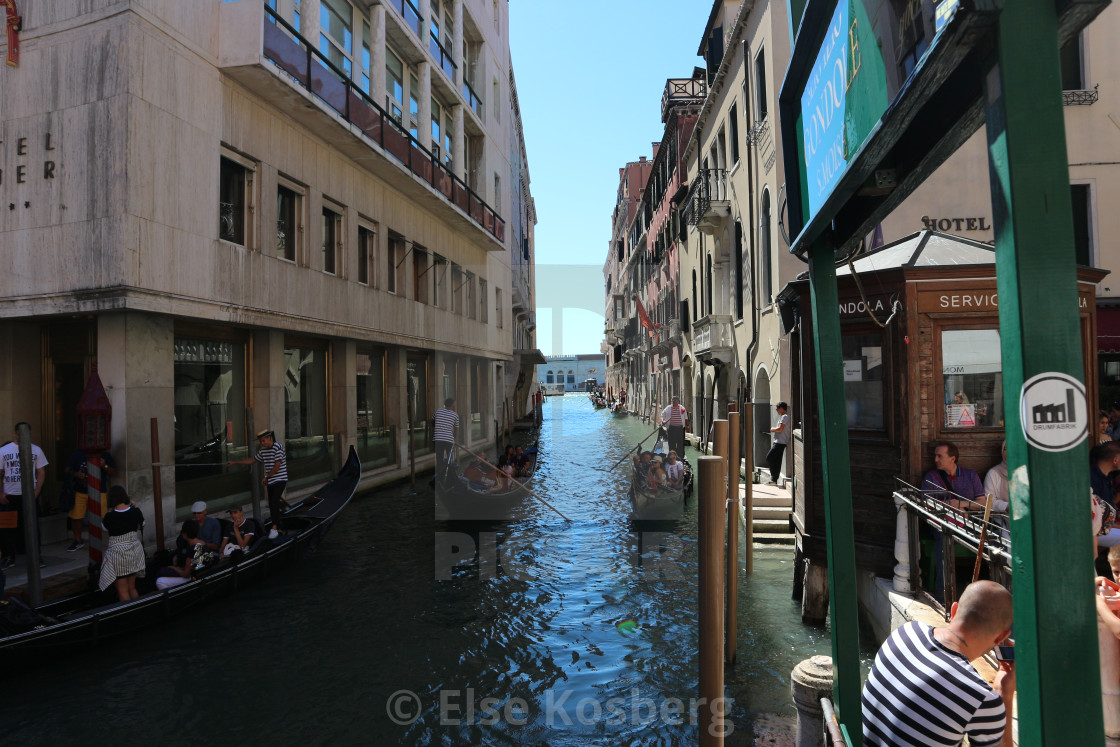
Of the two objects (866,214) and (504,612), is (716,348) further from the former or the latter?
(866,214)

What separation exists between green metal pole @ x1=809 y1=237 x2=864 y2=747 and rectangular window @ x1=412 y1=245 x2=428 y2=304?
14935 millimetres

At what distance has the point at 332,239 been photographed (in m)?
13.1

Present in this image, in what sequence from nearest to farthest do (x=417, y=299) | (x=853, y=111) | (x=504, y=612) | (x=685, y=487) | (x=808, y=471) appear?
1. (x=853, y=111)
2. (x=808, y=471)
3. (x=504, y=612)
4. (x=685, y=487)
5. (x=417, y=299)

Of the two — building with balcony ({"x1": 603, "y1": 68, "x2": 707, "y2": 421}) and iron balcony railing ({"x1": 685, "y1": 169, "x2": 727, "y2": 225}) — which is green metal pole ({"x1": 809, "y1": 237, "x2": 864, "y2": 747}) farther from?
building with balcony ({"x1": 603, "y1": 68, "x2": 707, "y2": 421})

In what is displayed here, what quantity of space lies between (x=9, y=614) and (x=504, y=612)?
409 centimetres

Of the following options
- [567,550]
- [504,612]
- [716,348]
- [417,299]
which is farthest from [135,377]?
[716,348]

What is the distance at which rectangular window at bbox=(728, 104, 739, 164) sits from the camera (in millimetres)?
16141

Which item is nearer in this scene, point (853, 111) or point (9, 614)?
point (853, 111)

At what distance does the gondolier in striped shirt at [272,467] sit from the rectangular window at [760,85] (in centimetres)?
1065

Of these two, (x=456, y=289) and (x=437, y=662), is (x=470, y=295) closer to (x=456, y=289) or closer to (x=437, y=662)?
(x=456, y=289)

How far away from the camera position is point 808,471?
20.1 feet

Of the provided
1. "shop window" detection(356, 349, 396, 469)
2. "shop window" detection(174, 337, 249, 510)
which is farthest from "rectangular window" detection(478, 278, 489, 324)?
"shop window" detection(174, 337, 249, 510)

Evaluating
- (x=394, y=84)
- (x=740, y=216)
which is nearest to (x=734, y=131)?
(x=740, y=216)

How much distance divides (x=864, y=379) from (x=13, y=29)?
10.2 metres
